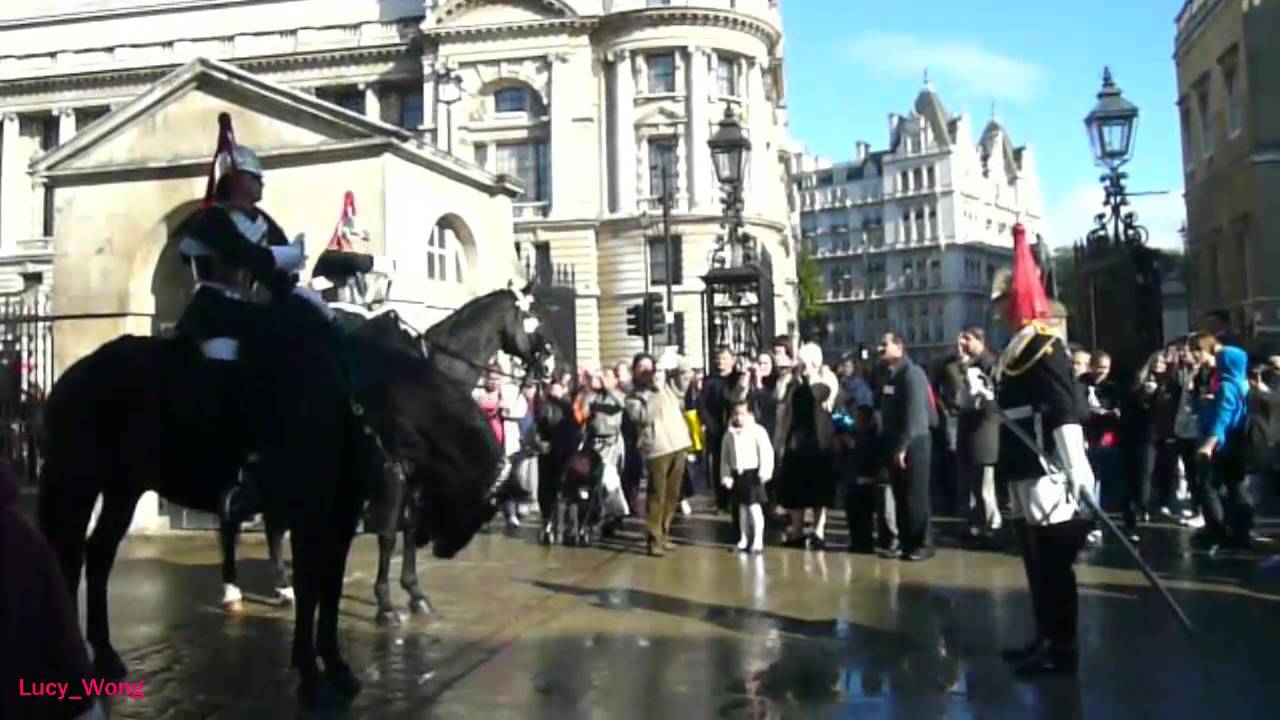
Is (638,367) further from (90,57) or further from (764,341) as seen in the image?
(90,57)

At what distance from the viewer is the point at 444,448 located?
A: 6.68 meters

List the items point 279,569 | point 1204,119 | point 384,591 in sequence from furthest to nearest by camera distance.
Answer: point 1204,119
point 279,569
point 384,591

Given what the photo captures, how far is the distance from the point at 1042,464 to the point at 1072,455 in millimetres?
230

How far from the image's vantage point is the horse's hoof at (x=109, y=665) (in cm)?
656

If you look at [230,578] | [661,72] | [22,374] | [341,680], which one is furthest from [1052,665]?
[661,72]

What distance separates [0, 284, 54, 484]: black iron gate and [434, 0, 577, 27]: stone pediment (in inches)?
1916

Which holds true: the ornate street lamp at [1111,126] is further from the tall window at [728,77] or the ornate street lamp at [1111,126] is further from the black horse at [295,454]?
the tall window at [728,77]

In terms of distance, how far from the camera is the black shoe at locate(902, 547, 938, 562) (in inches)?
456

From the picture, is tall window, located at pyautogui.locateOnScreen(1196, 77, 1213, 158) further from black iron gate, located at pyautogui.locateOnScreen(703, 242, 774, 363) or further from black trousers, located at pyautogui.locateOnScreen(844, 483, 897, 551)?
black trousers, located at pyautogui.locateOnScreen(844, 483, 897, 551)

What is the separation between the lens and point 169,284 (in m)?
14.4

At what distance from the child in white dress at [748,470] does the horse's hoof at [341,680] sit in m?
6.65

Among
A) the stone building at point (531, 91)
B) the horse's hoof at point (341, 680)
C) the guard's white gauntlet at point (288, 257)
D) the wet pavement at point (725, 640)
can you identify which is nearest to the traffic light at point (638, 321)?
the wet pavement at point (725, 640)

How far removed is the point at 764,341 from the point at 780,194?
54775mm

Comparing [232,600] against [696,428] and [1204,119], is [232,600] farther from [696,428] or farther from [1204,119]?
[1204,119]
